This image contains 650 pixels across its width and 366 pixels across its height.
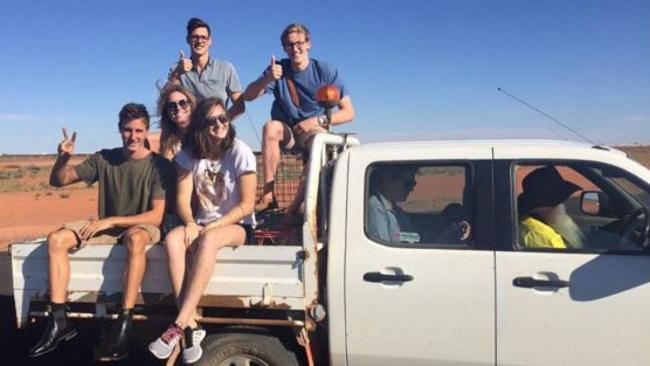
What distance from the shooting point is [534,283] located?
3398 mm

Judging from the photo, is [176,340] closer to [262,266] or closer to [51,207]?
[262,266]

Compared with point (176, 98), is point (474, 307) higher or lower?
lower

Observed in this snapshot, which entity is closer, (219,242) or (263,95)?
(219,242)

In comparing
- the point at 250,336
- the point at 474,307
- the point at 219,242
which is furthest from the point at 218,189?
the point at 474,307

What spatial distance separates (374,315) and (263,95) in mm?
2782

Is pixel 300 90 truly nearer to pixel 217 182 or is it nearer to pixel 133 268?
pixel 217 182

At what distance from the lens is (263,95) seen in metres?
5.68

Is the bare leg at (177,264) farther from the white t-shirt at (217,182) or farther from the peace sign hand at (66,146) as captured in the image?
the peace sign hand at (66,146)

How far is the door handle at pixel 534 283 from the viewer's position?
11.0 ft

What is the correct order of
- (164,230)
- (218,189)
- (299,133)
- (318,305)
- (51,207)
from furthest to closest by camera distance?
1. (51,207)
2. (299,133)
3. (164,230)
4. (218,189)
5. (318,305)

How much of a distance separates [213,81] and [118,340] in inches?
118

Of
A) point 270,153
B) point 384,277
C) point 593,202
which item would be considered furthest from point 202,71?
point 593,202

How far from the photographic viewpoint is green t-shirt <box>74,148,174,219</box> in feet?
15.3

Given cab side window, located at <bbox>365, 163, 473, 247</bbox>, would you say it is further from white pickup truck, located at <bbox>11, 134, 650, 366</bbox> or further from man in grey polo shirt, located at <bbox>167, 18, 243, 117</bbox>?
man in grey polo shirt, located at <bbox>167, 18, 243, 117</bbox>
